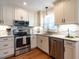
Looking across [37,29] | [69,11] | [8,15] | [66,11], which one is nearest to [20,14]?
[8,15]

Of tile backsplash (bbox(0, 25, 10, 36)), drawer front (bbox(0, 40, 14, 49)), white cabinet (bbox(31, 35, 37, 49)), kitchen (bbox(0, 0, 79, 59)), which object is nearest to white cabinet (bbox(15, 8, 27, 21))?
kitchen (bbox(0, 0, 79, 59))

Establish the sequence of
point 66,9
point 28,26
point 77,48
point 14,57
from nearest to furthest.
Answer: point 77,48
point 66,9
point 14,57
point 28,26

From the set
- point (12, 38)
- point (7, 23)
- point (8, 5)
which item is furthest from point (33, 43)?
point (8, 5)

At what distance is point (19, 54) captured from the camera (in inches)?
170

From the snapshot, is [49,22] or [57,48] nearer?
[57,48]

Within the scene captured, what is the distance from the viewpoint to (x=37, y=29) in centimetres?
591

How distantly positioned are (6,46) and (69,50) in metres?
2.52

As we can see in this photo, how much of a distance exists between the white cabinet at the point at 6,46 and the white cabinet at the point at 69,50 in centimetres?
233

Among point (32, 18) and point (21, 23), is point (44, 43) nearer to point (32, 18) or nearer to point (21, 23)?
point (21, 23)

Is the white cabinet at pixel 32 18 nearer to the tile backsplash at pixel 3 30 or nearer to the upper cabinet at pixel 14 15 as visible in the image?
the upper cabinet at pixel 14 15

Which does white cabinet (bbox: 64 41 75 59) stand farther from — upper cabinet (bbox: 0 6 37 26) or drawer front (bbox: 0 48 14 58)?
upper cabinet (bbox: 0 6 37 26)

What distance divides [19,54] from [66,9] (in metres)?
2.85

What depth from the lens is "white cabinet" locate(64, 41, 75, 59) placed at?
8.71 feet

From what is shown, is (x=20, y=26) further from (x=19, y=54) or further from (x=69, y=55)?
(x=69, y=55)
